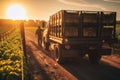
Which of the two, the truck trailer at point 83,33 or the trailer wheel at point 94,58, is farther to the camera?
the trailer wheel at point 94,58

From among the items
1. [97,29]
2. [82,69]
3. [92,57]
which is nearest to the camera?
[82,69]

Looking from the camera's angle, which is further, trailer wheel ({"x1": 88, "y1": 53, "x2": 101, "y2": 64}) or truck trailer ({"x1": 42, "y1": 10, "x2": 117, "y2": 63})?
trailer wheel ({"x1": 88, "y1": 53, "x2": 101, "y2": 64})

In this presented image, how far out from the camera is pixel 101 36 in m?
11.8

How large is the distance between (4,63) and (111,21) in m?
7.06

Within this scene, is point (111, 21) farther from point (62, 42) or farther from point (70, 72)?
Result: point (70, 72)

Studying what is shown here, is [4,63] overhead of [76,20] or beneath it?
beneath

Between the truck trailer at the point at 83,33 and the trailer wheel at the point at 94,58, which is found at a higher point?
the truck trailer at the point at 83,33

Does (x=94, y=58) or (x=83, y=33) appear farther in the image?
(x=94, y=58)

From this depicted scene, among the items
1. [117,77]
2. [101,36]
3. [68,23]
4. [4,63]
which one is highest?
[68,23]

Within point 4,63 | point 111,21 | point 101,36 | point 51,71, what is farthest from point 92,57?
point 4,63

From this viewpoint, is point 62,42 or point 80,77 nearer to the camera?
point 80,77

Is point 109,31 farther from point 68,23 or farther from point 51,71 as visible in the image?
point 51,71

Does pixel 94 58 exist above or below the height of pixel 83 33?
below

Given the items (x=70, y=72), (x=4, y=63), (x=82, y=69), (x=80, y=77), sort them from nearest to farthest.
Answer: (x=4, y=63), (x=80, y=77), (x=70, y=72), (x=82, y=69)
